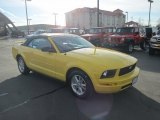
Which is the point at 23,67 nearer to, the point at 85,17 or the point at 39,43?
the point at 39,43

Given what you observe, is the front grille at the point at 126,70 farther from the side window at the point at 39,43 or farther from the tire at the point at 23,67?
the tire at the point at 23,67

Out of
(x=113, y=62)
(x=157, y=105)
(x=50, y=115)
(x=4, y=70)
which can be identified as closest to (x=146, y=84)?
(x=157, y=105)

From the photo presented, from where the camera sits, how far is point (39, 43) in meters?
6.95

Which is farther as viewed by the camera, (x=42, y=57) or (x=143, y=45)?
(x=143, y=45)

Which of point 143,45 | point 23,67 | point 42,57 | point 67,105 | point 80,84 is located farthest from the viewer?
point 143,45

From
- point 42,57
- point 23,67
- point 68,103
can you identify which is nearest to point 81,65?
point 68,103

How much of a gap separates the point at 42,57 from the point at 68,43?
0.88 metres

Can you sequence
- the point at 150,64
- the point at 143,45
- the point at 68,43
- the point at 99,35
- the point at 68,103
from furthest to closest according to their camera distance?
1. the point at 99,35
2. the point at 143,45
3. the point at 150,64
4. the point at 68,43
5. the point at 68,103

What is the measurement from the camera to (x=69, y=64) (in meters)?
5.46

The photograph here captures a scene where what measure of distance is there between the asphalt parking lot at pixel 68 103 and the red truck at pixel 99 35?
33.5 feet

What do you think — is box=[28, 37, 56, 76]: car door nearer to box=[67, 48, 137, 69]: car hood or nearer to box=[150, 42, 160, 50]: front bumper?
box=[67, 48, 137, 69]: car hood

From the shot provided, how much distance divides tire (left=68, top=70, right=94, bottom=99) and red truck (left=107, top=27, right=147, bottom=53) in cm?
980

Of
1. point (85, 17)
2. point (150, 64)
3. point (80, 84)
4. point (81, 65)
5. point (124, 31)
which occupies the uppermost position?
point (85, 17)

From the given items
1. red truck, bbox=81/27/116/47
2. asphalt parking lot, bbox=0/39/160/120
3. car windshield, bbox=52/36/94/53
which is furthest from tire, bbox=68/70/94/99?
red truck, bbox=81/27/116/47
